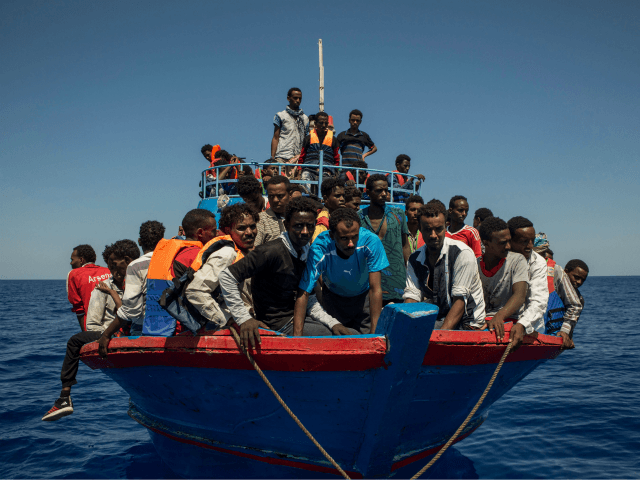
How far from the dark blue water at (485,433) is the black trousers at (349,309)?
5.91 ft

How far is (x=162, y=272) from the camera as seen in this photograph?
3939 mm

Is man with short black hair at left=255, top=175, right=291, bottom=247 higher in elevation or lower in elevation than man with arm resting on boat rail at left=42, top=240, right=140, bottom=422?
higher

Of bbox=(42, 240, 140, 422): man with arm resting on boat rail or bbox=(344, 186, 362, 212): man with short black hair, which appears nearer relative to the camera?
bbox=(42, 240, 140, 422): man with arm resting on boat rail

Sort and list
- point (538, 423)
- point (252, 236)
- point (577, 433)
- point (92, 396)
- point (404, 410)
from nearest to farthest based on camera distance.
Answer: point (404, 410)
point (252, 236)
point (577, 433)
point (538, 423)
point (92, 396)

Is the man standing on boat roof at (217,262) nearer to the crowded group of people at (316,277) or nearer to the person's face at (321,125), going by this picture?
the crowded group of people at (316,277)

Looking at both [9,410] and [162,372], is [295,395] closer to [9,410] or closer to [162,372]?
[162,372]

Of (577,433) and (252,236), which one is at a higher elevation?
(252,236)

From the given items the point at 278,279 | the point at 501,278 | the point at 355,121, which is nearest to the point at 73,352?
the point at 278,279

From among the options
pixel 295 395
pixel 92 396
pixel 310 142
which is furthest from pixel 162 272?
pixel 92 396

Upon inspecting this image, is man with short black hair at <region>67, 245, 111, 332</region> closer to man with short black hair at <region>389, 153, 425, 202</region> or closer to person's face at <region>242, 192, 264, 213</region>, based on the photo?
person's face at <region>242, 192, 264, 213</region>

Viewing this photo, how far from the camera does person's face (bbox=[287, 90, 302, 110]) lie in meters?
8.87

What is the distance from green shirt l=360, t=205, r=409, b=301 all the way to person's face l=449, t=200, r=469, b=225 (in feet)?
3.67

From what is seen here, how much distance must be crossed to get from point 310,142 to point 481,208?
12.3 ft

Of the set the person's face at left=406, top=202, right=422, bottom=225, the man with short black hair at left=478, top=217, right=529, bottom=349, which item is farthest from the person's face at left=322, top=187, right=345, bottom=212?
the man with short black hair at left=478, top=217, right=529, bottom=349
